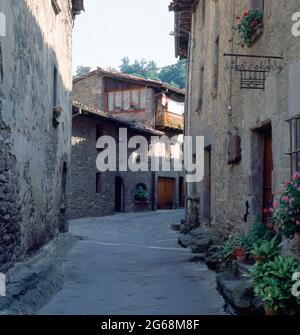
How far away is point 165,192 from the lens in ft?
91.1

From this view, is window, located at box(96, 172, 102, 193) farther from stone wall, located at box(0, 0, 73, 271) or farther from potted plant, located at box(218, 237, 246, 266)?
potted plant, located at box(218, 237, 246, 266)

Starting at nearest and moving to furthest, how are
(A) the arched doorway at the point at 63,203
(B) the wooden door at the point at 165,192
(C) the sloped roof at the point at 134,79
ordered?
(A) the arched doorway at the point at 63,203 → (C) the sloped roof at the point at 134,79 → (B) the wooden door at the point at 165,192

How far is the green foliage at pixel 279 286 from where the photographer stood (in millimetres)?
3820

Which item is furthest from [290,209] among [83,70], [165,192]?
[83,70]

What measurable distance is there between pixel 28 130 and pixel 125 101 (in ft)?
64.1

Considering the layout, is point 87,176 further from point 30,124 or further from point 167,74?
point 167,74

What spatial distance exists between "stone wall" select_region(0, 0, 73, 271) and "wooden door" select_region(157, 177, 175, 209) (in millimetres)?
16309

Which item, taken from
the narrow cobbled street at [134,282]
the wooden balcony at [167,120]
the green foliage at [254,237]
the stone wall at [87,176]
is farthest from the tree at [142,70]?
the green foliage at [254,237]

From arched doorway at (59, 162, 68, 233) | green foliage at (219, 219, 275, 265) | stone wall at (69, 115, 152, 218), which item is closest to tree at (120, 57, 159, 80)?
stone wall at (69, 115, 152, 218)

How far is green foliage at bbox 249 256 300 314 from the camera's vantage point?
3820 millimetres

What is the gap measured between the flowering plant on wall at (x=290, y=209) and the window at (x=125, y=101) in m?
22.0

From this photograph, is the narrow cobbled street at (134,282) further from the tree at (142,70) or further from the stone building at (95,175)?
the tree at (142,70)

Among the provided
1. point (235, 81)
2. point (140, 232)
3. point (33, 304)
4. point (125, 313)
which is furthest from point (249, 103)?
point (140, 232)

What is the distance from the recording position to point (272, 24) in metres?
5.90
